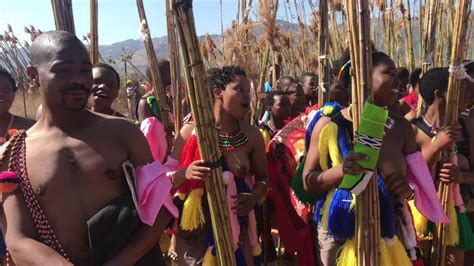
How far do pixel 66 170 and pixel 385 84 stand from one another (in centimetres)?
149

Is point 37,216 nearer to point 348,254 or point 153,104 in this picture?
point 348,254

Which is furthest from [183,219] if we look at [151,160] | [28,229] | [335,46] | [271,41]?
[335,46]

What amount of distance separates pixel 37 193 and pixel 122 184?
0.28 m

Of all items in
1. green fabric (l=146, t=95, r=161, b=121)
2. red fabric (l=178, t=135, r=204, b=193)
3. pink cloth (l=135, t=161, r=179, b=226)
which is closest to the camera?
pink cloth (l=135, t=161, r=179, b=226)

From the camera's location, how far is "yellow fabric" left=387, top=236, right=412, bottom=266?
88.0 inches

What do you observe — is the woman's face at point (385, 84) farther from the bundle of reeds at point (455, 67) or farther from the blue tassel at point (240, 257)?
the blue tassel at point (240, 257)

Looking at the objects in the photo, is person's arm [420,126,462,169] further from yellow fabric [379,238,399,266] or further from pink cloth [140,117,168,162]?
pink cloth [140,117,168,162]

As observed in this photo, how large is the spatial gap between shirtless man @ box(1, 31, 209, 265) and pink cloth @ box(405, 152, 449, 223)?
4.34ft

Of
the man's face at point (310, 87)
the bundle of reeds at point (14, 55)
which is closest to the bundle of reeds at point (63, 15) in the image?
the man's face at point (310, 87)

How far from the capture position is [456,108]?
247 cm

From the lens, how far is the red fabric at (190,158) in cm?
258

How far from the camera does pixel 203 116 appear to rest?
188 cm

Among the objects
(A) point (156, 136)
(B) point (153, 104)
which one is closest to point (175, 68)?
(A) point (156, 136)

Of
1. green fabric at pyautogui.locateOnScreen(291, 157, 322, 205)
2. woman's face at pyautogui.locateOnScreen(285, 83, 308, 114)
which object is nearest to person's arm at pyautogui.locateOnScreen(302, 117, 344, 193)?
green fabric at pyautogui.locateOnScreen(291, 157, 322, 205)
